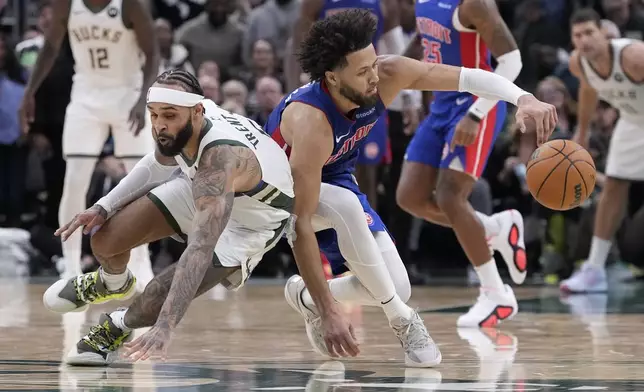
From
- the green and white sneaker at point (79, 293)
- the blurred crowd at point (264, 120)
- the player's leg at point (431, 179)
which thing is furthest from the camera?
the blurred crowd at point (264, 120)

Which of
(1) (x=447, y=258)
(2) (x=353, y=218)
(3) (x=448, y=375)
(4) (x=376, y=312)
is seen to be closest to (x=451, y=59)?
(4) (x=376, y=312)

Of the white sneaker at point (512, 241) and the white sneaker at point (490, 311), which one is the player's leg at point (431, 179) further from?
the white sneaker at point (490, 311)

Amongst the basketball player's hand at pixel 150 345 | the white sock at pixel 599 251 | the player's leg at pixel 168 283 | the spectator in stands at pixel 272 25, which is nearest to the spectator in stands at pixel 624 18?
the spectator in stands at pixel 272 25

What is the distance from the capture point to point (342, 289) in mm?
5480

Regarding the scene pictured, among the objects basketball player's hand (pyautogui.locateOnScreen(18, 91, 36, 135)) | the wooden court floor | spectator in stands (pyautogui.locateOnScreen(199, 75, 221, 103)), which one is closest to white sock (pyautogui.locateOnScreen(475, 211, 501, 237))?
the wooden court floor

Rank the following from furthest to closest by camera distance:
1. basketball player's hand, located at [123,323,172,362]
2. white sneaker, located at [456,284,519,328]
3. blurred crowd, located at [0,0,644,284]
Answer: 1. blurred crowd, located at [0,0,644,284]
2. white sneaker, located at [456,284,519,328]
3. basketball player's hand, located at [123,323,172,362]

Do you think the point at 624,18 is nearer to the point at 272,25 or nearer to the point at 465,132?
the point at 272,25

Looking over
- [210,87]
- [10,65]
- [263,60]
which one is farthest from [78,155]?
[263,60]

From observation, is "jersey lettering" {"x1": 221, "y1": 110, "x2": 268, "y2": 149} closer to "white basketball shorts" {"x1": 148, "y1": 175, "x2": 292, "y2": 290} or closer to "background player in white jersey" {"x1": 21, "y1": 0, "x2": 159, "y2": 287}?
"white basketball shorts" {"x1": 148, "y1": 175, "x2": 292, "y2": 290}

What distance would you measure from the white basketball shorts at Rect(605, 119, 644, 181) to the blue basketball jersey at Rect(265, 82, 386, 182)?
4.15 metres

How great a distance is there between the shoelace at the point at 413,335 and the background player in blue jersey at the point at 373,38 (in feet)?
11.7

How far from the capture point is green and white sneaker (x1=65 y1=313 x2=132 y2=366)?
4871 millimetres

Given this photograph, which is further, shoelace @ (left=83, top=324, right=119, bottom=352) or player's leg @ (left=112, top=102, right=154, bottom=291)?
player's leg @ (left=112, top=102, right=154, bottom=291)

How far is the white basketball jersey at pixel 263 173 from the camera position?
15.8 ft
